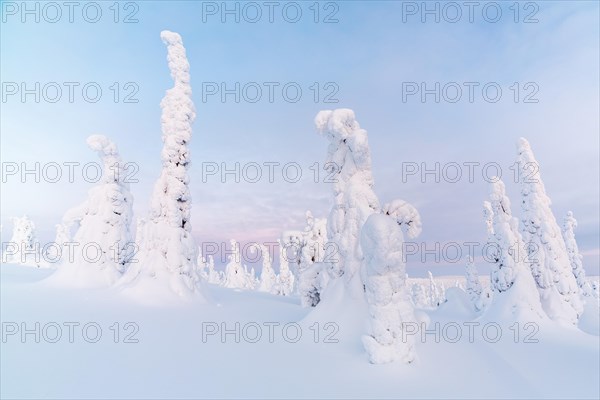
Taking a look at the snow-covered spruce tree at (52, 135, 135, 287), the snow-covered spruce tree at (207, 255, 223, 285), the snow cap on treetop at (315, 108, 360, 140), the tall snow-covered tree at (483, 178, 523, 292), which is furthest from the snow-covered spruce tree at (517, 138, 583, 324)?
the snow-covered spruce tree at (207, 255, 223, 285)

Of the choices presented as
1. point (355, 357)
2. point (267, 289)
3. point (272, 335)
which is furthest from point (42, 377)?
point (267, 289)

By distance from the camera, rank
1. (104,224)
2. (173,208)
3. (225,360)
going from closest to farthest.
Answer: (225,360), (173,208), (104,224)

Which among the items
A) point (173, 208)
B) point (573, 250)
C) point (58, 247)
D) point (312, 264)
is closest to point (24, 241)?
point (58, 247)

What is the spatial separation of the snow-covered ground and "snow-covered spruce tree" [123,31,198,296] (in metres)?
1.61

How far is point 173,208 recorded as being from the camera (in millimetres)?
16969

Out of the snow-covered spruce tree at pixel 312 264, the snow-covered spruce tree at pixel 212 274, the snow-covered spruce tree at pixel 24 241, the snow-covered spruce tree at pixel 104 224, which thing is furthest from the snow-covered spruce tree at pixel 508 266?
the snow-covered spruce tree at pixel 212 274

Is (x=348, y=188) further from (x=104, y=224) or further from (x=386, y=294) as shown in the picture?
(x=104, y=224)

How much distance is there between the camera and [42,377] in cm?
738

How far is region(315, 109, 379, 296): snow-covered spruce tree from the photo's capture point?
12414 mm

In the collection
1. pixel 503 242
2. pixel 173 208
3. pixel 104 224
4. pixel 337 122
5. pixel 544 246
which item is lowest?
pixel 544 246

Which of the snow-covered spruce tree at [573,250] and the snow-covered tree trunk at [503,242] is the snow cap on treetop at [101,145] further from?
the snow-covered spruce tree at [573,250]

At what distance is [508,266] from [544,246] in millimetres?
2943

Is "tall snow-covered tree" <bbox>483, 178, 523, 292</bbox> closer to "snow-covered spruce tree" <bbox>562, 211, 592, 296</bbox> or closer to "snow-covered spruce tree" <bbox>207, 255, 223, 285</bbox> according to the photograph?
"snow-covered spruce tree" <bbox>562, 211, 592, 296</bbox>

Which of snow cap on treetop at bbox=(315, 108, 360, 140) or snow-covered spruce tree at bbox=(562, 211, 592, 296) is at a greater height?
snow cap on treetop at bbox=(315, 108, 360, 140)
